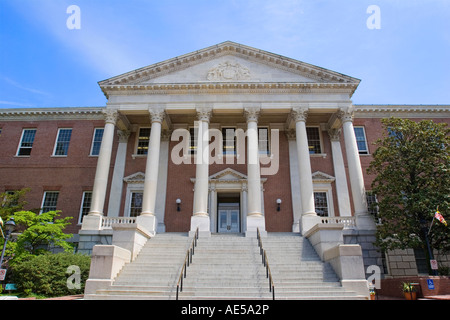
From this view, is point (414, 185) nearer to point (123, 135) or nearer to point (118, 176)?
point (118, 176)

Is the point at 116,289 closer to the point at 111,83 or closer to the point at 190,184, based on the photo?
the point at 190,184

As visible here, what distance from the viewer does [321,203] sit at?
24266 millimetres

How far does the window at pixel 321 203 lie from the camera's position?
78.8ft

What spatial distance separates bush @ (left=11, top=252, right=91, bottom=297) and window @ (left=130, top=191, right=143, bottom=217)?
934cm

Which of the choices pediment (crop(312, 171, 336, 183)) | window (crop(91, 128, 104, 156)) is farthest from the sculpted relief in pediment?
window (crop(91, 128, 104, 156))

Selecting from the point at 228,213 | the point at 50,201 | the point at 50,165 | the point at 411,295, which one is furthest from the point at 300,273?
the point at 50,165

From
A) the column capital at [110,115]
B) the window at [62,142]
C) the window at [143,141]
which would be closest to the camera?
the column capital at [110,115]

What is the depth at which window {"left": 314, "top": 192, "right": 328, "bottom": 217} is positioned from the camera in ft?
78.8

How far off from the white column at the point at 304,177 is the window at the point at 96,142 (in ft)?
54.3

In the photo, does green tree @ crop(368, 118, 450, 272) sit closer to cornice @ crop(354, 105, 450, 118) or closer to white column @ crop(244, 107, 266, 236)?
white column @ crop(244, 107, 266, 236)

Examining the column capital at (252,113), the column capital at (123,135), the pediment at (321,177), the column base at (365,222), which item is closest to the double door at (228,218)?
the pediment at (321,177)

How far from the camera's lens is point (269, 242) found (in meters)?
16.8

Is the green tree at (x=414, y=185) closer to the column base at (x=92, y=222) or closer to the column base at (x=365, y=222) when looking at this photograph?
the column base at (x=365, y=222)

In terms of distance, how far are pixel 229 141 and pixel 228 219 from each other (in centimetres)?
630
